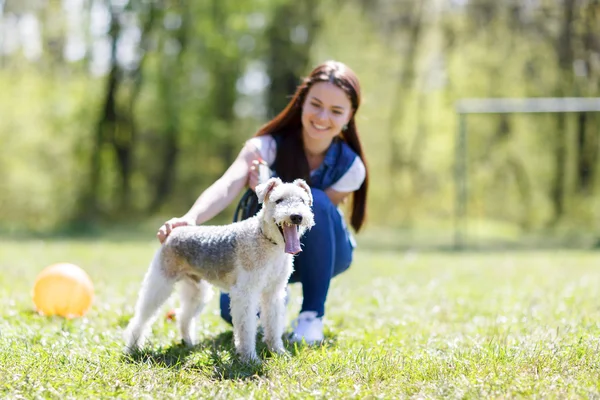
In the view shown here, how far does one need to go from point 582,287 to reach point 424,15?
12.2 m

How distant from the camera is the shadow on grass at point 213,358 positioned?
336 cm

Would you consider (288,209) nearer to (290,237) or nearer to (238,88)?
(290,237)

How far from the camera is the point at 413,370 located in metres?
3.31

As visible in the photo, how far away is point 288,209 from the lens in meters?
3.23

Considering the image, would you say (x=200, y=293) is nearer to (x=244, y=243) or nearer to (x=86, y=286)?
(x=244, y=243)

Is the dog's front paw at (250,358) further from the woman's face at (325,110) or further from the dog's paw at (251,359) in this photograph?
the woman's face at (325,110)

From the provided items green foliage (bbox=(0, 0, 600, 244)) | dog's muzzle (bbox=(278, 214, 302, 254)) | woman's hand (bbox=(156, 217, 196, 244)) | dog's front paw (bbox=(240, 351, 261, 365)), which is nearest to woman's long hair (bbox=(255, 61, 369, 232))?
woman's hand (bbox=(156, 217, 196, 244))

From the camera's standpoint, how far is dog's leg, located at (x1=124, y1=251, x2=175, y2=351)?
12.3 feet

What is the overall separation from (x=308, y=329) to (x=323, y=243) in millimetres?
537

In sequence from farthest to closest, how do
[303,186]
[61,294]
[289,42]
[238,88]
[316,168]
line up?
[238,88]
[289,42]
[61,294]
[316,168]
[303,186]

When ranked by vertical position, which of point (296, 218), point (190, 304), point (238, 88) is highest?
point (238, 88)

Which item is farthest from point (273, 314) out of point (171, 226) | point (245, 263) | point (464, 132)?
point (464, 132)

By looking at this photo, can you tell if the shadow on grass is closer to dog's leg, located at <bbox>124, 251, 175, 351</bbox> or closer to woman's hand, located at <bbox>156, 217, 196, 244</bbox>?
dog's leg, located at <bbox>124, 251, 175, 351</bbox>

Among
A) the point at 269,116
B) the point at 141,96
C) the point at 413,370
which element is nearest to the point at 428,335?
the point at 413,370
